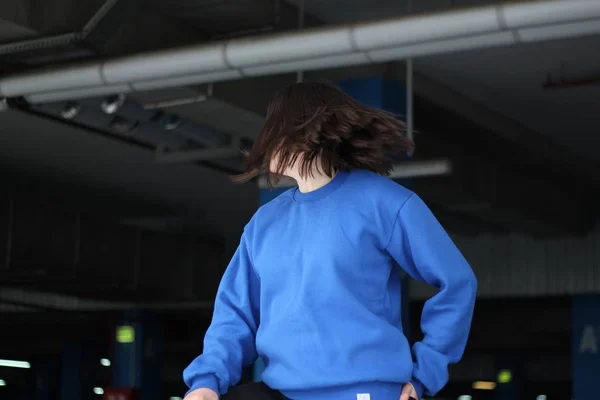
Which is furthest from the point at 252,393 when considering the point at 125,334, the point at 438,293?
the point at 125,334

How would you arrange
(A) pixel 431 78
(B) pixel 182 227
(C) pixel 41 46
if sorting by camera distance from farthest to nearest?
1. (B) pixel 182 227
2. (A) pixel 431 78
3. (C) pixel 41 46

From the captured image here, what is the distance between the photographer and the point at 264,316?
66.4 inches

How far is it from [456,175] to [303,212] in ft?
30.4

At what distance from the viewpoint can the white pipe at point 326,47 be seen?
4883mm

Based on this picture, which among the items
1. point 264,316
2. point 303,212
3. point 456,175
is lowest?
point 264,316

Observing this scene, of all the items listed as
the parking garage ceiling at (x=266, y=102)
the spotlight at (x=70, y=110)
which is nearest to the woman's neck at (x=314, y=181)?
the parking garage ceiling at (x=266, y=102)

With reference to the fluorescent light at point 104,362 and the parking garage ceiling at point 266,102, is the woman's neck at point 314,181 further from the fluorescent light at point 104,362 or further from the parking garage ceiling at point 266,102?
the fluorescent light at point 104,362

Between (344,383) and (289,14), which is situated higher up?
(289,14)

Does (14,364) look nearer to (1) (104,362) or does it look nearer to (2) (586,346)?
(1) (104,362)

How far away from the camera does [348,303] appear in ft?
5.18

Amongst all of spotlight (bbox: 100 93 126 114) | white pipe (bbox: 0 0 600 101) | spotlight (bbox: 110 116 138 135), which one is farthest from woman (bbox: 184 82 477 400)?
spotlight (bbox: 110 116 138 135)

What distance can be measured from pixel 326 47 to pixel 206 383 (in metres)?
3.98

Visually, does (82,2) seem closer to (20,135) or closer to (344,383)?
(20,135)

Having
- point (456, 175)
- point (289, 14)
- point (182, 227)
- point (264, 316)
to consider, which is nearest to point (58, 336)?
point (182, 227)
